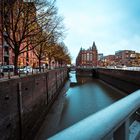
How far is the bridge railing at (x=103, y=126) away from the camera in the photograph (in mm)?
1735

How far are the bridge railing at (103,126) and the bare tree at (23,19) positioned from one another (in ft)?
78.3

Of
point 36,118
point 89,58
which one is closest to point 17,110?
point 36,118

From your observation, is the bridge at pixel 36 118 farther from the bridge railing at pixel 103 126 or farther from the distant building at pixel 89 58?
the distant building at pixel 89 58

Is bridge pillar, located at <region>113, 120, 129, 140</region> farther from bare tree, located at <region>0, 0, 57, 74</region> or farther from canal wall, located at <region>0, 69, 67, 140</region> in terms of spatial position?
bare tree, located at <region>0, 0, 57, 74</region>

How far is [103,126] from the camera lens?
2.04m

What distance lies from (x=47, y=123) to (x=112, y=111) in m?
20.8

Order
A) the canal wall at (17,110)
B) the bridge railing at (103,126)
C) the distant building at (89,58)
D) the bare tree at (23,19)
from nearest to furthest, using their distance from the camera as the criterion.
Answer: the bridge railing at (103,126), the canal wall at (17,110), the bare tree at (23,19), the distant building at (89,58)

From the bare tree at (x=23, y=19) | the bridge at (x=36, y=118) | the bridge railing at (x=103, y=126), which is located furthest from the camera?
the bare tree at (x=23, y=19)

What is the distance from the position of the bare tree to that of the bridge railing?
23.9 metres

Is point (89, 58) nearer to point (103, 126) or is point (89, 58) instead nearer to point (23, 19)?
point (23, 19)

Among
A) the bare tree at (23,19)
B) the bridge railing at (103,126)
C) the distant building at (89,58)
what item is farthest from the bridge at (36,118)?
the distant building at (89,58)

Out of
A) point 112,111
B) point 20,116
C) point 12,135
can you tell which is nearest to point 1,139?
point 12,135

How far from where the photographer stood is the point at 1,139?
11625 mm

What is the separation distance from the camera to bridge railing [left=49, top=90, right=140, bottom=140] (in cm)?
174
